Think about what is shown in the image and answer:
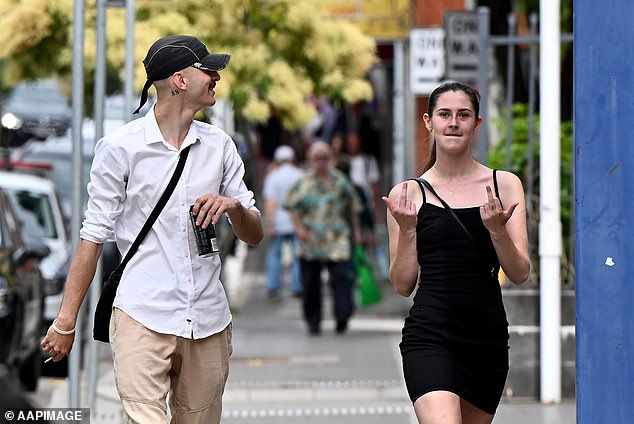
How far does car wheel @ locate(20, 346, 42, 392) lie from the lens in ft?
36.8

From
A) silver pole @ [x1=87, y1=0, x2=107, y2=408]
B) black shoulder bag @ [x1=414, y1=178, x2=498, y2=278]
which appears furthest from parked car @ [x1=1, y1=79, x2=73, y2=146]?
black shoulder bag @ [x1=414, y1=178, x2=498, y2=278]

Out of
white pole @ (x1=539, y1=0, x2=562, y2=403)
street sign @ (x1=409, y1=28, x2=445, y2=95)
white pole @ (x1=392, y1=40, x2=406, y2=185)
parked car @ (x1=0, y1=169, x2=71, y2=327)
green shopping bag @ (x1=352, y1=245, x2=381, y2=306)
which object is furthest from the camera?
white pole @ (x1=392, y1=40, x2=406, y2=185)

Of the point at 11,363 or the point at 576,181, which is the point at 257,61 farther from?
the point at 576,181

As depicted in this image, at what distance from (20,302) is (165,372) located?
5471mm

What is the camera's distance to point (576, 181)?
512 centimetres

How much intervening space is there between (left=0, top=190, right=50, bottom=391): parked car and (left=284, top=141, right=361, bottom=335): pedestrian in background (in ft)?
10.8

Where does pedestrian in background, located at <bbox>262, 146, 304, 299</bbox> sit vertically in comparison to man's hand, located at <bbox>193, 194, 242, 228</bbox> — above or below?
below

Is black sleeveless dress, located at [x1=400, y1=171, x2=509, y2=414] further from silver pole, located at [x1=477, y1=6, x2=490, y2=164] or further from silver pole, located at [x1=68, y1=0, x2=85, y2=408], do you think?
silver pole, located at [x1=477, y1=6, x2=490, y2=164]

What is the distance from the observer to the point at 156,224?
544 cm

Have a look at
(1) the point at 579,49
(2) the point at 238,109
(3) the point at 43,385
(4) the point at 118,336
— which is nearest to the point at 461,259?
(1) the point at 579,49

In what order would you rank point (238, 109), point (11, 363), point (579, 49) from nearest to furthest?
point (579, 49) → point (11, 363) → point (238, 109)

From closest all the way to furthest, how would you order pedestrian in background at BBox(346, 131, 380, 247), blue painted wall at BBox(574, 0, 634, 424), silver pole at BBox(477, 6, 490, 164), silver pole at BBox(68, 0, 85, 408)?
blue painted wall at BBox(574, 0, 634, 424), silver pole at BBox(68, 0, 85, 408), silver pole at BBox(477, 6, 490, 164), pedestrian in background at BBox(346, 131, 380, 247)

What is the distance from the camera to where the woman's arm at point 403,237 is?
5320 millimetres

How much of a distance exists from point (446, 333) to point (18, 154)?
14477mm
